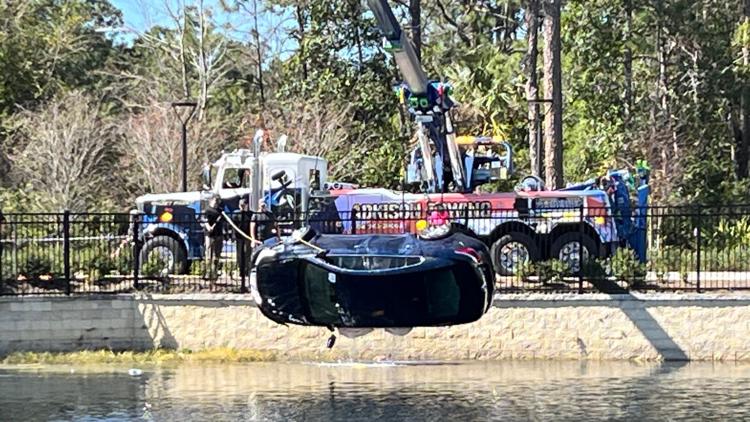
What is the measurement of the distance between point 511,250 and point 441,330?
2.45 meters

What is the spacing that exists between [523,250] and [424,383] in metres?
4.81

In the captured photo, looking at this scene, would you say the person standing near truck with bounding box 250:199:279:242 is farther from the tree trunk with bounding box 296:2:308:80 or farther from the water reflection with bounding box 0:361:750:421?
the tree trunk with bounding box 296:2:308:80

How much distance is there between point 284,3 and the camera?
45.2m

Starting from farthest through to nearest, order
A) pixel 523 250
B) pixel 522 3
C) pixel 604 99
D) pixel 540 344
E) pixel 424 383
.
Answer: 1. pixel 604 99
2. pixel 522 3
3. pixel 523 250
4. pixel 540 344
5. pixel 424 383

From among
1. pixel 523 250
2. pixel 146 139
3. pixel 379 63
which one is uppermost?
pixel 379 63

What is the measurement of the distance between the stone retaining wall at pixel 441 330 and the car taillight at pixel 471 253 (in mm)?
3619

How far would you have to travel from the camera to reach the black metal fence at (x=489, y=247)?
21328mm

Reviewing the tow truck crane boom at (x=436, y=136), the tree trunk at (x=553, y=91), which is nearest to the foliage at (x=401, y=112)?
the tree trunk at (x=553, y=91)

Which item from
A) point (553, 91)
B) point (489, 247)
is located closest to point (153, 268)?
point (489, 247)

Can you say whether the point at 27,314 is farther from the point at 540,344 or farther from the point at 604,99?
the point at 604,99

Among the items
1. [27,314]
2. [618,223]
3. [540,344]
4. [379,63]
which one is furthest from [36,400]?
[379,63]

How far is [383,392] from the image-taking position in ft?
57.9

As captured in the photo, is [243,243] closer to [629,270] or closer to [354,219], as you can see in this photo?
[354,219]

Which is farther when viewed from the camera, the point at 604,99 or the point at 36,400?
the point at 604,99
